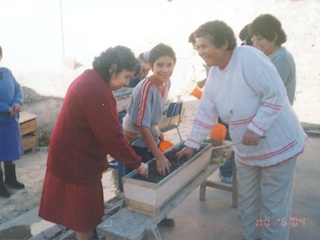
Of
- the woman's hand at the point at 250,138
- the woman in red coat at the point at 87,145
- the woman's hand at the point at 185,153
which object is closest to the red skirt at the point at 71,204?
the woman in red coat at the point at 87,145

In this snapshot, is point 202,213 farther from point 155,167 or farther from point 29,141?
point 29,141

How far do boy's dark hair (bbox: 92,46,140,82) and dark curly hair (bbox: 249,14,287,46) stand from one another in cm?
160

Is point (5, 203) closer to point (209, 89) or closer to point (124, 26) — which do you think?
point (209, 89)

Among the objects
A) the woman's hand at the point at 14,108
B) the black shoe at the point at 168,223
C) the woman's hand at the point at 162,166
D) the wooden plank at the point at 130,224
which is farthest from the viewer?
the woman's hand at the point at 14,108

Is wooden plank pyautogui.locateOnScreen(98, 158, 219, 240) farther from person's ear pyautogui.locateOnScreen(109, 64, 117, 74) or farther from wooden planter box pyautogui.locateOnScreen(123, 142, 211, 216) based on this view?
person's ear pyautogui.locateOnScreen(109, 64, 117, 74)

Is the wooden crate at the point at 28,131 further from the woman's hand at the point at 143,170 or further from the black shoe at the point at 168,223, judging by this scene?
the woman's hand at the point at 143,170

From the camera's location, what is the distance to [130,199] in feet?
7.27

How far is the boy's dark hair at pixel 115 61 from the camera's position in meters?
2.13

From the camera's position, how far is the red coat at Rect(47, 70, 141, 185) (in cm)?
205

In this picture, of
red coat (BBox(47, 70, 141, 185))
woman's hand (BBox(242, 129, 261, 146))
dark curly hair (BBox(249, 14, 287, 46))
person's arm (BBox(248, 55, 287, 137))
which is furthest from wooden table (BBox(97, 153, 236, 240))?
dark curly hair (BBox(249, 14, 287, 46))

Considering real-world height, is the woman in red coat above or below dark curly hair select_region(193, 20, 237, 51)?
below

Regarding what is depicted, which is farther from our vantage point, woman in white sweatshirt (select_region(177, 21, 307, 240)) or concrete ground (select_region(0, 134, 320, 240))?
concrete ground (select_region(0, 134, 320, 240))

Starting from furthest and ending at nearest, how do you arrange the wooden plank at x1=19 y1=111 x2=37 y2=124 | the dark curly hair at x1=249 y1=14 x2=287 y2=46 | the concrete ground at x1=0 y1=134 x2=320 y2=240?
the wooden plank at x1=19 y1=111 x2=37 y2=124 < the concrete ground at x1=0 y1=134 x2=320 y2=240 < the dark curly hair at x1=249 y1=14 x2=287 y2=46

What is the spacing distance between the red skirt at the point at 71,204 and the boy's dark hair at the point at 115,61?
0.82m
